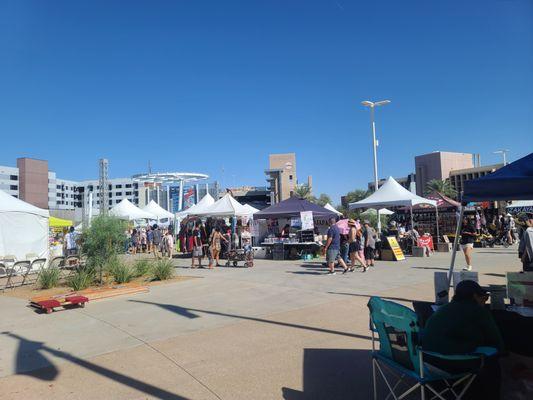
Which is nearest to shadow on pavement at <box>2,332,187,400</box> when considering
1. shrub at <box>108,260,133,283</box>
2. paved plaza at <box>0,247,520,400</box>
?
paved plaza at <box>0,247,520,400</box>

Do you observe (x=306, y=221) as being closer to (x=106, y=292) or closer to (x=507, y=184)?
(x=106, y=292)

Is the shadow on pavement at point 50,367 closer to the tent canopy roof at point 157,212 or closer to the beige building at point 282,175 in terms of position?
the tent canopy roof at point 157,212

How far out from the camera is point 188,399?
420 cm

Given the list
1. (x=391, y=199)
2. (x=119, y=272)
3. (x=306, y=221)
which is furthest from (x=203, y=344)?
(x=391, y=199)

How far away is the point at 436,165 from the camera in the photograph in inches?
4732

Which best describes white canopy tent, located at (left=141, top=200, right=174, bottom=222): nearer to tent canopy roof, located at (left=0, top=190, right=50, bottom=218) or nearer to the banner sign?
tent canopy roof, located at (left=0, top=190, right=50, bottom=218)

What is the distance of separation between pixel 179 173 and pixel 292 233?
63.9 metres

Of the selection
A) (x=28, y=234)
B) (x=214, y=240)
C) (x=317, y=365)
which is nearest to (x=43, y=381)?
(x=317, y=365)

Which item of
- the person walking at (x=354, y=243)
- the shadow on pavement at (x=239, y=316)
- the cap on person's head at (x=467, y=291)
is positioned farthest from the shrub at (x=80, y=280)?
the cap on person's head at (x=467, y=291)

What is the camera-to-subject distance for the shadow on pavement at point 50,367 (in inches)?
175

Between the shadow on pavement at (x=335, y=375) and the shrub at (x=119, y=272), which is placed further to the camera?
the shrub at (x=119, y=272)

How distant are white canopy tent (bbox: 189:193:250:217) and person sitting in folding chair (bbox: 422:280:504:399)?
61.2 feet

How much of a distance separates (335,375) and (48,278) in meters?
10.2

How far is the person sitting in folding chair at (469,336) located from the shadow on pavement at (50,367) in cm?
249
